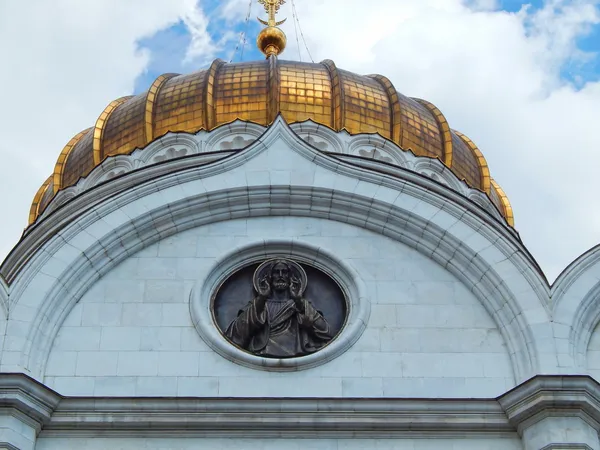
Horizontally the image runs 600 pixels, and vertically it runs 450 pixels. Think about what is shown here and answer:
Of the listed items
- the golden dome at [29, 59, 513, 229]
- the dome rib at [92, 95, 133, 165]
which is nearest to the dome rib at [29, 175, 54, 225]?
the golden dome at [29, 59, 513, 229]

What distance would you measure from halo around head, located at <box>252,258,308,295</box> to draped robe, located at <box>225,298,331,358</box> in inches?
11.3

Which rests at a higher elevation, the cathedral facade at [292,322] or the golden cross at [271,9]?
the golden cross at [271,9]

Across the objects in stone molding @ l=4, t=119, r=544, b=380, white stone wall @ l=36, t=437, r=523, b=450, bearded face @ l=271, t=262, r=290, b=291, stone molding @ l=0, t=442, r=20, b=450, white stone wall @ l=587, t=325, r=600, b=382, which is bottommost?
stone molding @ l=0, t=442, r=20, b=450

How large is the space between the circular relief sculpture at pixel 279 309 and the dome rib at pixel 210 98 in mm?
7086

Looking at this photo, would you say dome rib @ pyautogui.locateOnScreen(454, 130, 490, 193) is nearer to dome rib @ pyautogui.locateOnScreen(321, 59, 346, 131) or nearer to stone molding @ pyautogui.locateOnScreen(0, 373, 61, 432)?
dome rib @ pyautogui.locateOnScreen(321, 59, 346, 131)

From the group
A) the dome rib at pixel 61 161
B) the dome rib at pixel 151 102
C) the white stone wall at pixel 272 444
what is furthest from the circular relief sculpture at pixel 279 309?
the dome rib at pixel 61 161

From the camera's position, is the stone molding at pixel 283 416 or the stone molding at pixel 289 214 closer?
the stone molding at pixel 283 416

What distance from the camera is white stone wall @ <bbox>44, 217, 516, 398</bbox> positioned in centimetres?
1558

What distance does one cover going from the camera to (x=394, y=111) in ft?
78.9

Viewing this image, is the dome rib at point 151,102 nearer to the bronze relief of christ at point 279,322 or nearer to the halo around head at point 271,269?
the halo around head at point 271,269

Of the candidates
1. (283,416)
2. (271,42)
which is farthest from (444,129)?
(283,416)

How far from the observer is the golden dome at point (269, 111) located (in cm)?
2350

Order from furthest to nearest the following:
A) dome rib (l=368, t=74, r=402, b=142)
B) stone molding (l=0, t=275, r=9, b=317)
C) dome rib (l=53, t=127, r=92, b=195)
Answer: dome rib (l=53, t=127, r=92, b=195)
dome rib (l=368, t=74, r=402, b=142)
stone molding (l=0, t=275, r=9, b=317)

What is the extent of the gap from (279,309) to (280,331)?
0.29 metres
